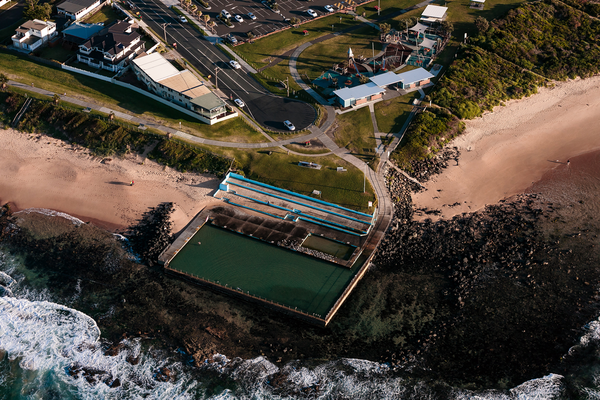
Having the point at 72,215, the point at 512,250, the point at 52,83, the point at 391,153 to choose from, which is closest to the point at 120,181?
the point at 72,215

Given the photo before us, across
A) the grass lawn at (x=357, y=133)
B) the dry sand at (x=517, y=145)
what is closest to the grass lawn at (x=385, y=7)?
the grass lawn at (x=357, y=133)

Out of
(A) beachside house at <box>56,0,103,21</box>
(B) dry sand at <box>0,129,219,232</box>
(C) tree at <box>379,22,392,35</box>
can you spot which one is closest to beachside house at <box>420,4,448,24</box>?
(C) tree at <box>379,22,392,35</box>

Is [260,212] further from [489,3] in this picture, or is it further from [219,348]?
[489,3]

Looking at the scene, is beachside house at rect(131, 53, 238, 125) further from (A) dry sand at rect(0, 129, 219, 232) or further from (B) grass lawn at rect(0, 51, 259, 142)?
(A) dry sand at rect(0, 129, 219, 232)

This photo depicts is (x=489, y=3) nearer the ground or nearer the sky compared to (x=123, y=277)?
nearer the sky

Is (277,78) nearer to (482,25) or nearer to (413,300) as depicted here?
(482,25)

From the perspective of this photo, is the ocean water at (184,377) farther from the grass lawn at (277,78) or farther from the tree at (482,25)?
the tree at (482,25)
